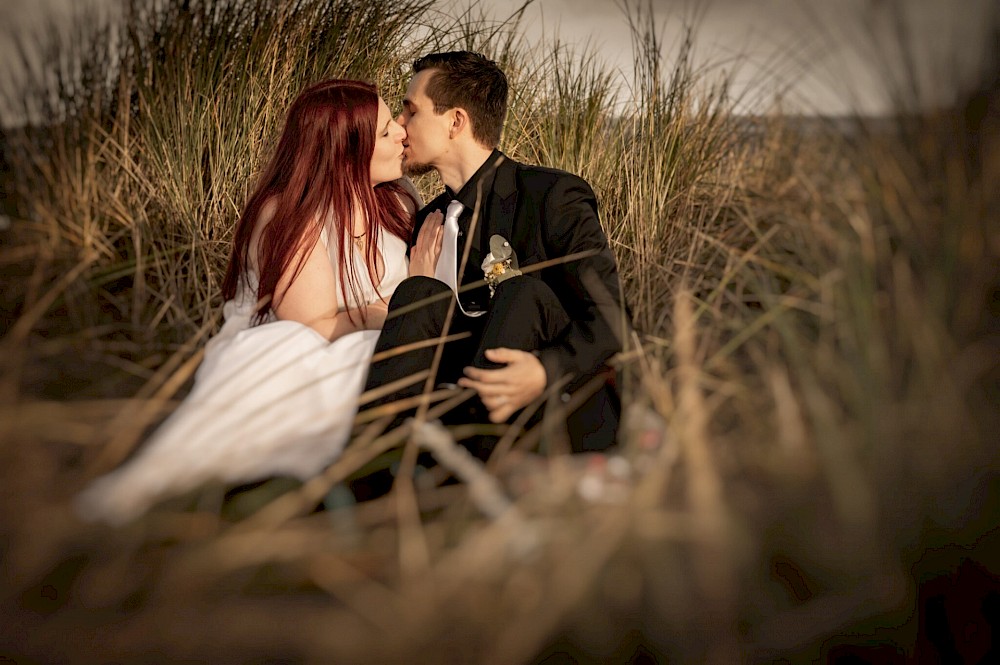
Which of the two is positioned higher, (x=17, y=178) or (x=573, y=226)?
(x=17, y=178)

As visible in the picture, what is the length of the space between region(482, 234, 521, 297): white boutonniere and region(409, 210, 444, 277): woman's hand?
203mm

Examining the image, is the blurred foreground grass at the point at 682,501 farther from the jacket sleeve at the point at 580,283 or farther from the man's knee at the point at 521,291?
the man's knee at the point at 521,291

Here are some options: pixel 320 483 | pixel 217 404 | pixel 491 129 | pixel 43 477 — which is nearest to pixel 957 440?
pixel 320 483

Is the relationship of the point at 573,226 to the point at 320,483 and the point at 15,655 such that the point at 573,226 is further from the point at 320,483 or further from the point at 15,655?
the point at 15,655

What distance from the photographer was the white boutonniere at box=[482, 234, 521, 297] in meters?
2.48

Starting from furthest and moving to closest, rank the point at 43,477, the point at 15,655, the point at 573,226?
1. the point at 573,226
2. the point at 43,477
3. the point at 15,655

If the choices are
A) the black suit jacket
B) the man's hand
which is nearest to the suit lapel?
the black suit jacket

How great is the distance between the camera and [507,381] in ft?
6.84

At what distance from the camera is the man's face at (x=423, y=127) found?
2.79 metres

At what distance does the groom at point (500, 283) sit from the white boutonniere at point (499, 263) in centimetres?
2

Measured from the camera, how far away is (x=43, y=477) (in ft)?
5.20

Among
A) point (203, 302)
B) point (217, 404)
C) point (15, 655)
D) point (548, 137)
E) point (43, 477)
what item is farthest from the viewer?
point (548, 137)

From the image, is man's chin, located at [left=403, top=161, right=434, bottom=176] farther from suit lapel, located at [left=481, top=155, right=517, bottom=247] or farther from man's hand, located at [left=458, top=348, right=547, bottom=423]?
man's hand, located at [left=458, top=348, right=547, bottom=423]

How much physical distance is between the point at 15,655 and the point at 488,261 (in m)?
1.58
